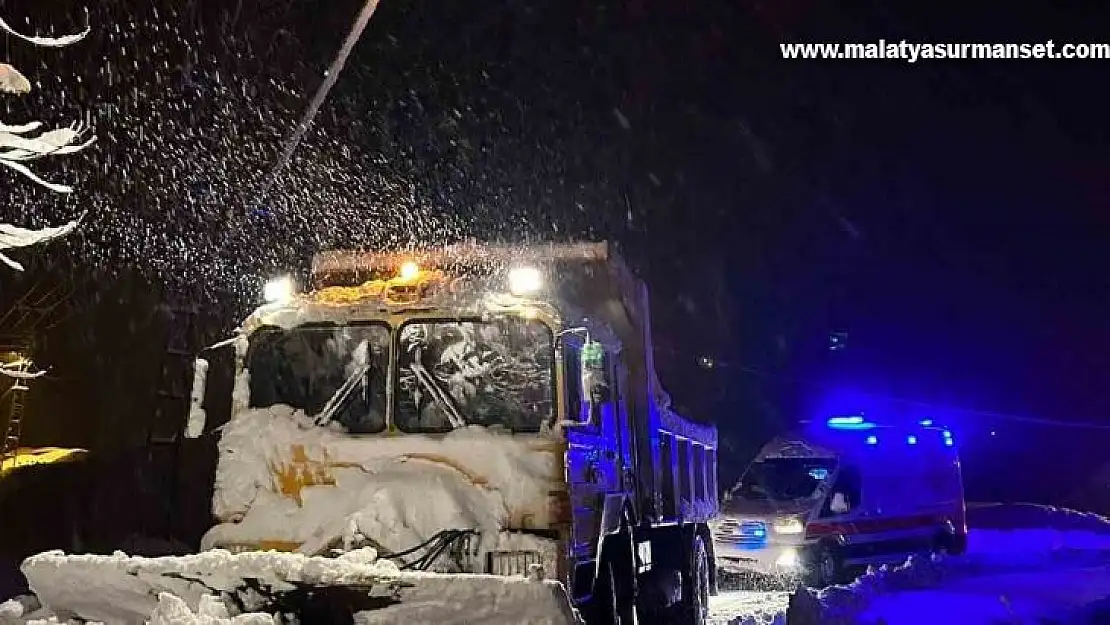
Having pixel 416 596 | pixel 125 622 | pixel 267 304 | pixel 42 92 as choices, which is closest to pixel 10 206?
pixel 42 92

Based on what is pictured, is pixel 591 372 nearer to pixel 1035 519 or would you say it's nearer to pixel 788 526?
pixel 788 526

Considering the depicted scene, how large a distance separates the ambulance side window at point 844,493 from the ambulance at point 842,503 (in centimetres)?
2

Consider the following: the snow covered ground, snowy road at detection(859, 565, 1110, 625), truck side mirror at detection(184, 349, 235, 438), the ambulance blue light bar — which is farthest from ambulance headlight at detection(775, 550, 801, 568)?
truck side mirror at detection(184, 349, 235, 438)

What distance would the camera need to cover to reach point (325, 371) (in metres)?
6.73

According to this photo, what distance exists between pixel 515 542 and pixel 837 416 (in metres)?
11.2

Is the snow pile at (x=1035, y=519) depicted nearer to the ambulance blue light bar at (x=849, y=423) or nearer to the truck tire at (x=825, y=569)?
the ambulance blue light bar at (x=849, y=423)

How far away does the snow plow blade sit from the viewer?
16.6 feet

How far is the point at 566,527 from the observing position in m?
6.05

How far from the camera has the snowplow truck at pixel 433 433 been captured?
19.4 ft

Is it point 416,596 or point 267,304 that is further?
point 267,304

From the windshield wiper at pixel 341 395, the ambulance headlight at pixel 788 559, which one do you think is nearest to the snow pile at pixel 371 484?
the windshield wiper at pixel 341 395

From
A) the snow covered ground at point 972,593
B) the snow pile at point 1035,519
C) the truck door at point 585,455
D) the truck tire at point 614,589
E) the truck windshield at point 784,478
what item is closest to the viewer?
the truck door at point 585,455

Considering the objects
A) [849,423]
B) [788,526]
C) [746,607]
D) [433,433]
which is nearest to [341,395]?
[433,433]

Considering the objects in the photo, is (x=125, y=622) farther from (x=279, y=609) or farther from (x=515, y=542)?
(x=515, y=542)
